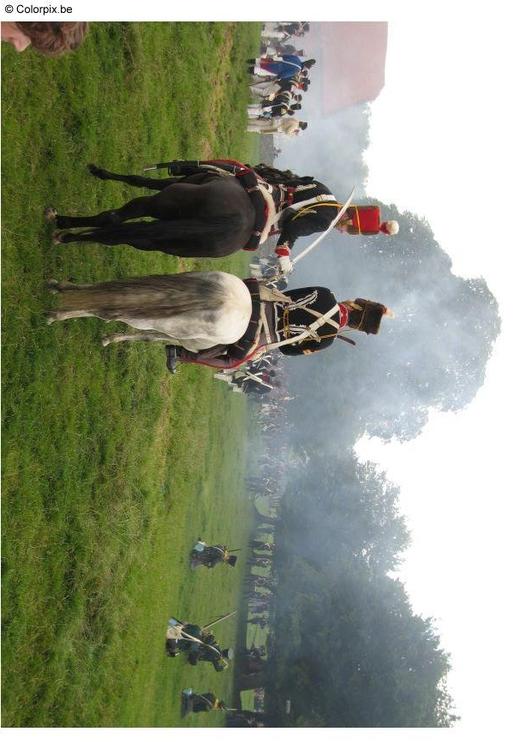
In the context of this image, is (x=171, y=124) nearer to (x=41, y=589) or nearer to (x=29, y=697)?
(x=41, y=589)

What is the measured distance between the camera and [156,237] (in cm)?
515

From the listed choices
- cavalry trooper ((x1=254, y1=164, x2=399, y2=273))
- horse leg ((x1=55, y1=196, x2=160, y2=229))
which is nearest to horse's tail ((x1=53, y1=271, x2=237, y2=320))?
horse leg ((x1=55, y1=196, x2=160, y2=229))

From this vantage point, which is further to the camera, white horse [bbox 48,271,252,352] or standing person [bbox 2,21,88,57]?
white horse [bbox 48,271,252,352]

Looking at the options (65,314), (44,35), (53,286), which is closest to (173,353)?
(65,314)

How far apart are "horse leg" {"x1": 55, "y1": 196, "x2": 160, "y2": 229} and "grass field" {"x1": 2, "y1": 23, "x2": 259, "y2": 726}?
0.30 m

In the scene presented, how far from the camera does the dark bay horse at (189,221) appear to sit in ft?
16.7

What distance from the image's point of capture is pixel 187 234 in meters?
5.08

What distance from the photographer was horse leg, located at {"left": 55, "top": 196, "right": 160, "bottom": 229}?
5.37 metres

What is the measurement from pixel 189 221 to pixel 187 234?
0.11m

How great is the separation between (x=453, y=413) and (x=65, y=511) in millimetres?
30766

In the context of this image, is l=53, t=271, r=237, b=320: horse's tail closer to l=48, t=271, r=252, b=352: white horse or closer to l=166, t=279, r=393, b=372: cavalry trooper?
l=48, t=271, r=252, b=352: white horse

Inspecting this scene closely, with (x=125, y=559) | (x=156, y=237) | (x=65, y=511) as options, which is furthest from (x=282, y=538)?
(x=156, y=237)

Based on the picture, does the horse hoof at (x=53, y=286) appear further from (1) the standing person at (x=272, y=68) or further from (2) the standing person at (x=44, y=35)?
(1) the standing person at (x=272, y=68)

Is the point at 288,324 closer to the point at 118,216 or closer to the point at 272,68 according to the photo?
the point at 118,216
